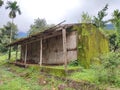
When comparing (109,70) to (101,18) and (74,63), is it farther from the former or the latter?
(101,18)

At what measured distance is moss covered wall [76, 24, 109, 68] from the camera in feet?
53.5

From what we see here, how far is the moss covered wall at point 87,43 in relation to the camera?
16312 millimetres

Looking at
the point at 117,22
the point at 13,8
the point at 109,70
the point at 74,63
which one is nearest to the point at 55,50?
the point at 74,63

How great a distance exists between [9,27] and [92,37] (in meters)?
44.3

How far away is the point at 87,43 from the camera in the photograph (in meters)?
16.9

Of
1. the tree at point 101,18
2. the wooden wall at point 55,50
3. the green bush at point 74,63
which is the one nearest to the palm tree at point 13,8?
the tree at point 101,18

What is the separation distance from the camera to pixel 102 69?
11.5 metres

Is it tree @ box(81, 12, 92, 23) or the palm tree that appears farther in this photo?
the palm tree

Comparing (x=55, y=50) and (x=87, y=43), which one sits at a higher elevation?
(x=87, y=43)

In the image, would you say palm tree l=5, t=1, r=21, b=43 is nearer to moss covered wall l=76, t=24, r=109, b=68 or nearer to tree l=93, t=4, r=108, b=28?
tree l=93, t=4, r=108, b=28

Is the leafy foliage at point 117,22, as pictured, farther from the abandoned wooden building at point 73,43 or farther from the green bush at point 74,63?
the green bush at point 74,63

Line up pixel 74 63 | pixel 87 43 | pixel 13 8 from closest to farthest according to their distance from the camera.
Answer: pixel 74 63 → pixel 87 43 → pixel 13 8

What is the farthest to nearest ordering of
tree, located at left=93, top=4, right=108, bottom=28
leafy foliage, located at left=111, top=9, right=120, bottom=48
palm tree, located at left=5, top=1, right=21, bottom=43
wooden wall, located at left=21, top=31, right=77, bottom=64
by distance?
palm tree, located at left=5, top=1, right=21, bottom=43, tree, located at left=93, top=4, right=108, bottom=28, leafy foliage, located at left=111, top=9, right=120, bottom=48, wooden wall, located at left=21, top=31, right=77, bottom=64

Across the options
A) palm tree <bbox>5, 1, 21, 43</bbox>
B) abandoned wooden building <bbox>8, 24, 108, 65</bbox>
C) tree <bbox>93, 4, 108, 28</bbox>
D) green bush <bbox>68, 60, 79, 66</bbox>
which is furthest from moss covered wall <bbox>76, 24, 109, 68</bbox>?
palm tree <bbox>5, 1, 21, 43</bbox>
